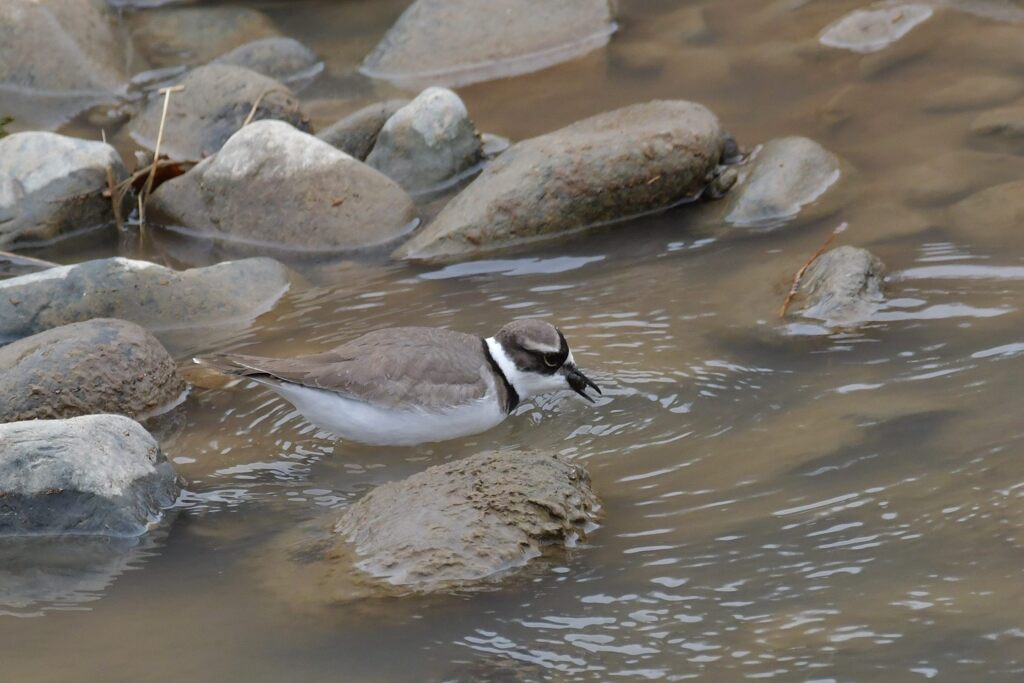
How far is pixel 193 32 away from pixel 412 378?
794 centimetres

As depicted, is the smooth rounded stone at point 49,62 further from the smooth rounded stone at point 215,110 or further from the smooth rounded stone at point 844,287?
the smooth rounded stone at point 844,287

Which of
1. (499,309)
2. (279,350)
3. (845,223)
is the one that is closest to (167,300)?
(279,350)

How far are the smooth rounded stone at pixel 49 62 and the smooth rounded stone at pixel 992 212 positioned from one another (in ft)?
26.4

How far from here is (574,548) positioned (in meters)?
5.71

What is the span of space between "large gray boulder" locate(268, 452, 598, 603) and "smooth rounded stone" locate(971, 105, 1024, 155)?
517 centimetres

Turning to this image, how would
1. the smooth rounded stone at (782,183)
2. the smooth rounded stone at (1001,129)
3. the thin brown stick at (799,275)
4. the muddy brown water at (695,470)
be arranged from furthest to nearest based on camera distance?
the smooth rounded stone at (1001,129)
the smooth rounded stone at (782,183)
the thin brown stick at (799,275)
the muddy brown water at (695,470)

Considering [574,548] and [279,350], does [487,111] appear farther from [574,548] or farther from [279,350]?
[574,548]

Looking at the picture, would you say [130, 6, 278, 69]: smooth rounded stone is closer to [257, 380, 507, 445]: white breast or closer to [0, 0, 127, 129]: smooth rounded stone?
[0, 0, 127, 129]: smooth rounded stone

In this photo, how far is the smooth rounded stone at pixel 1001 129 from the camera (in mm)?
9578

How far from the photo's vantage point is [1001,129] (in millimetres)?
9758

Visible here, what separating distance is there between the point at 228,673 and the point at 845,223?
5.54m

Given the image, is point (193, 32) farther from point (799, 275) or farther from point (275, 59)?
point (799, 275)

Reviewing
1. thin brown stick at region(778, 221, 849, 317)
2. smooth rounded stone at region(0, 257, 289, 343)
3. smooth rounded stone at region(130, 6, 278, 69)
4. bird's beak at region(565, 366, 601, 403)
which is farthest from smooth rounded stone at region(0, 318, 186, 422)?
smooth rounded stone at region(130, 6, 278, 69)

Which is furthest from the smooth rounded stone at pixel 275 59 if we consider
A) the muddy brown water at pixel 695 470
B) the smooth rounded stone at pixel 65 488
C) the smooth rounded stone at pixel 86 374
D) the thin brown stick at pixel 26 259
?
the smooth rounded stone at pixel 65 488
